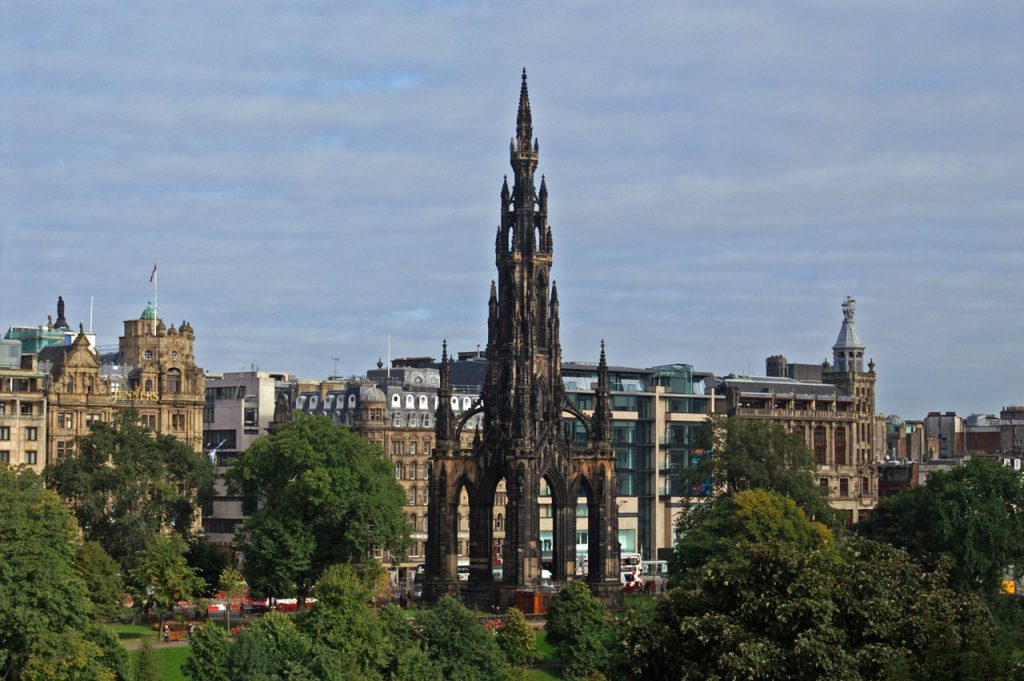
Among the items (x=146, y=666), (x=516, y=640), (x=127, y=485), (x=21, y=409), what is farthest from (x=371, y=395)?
(x=146, y=666)

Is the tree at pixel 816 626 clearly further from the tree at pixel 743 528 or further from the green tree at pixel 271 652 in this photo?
the tree at pixel 743 528

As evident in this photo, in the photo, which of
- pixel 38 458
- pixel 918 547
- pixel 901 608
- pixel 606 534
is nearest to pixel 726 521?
pixel 606 534

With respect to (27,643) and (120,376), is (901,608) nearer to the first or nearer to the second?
(27,643)

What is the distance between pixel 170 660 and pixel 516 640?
2082cm

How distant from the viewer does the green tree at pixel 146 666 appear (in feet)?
348

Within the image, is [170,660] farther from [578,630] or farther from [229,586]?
[578,630]

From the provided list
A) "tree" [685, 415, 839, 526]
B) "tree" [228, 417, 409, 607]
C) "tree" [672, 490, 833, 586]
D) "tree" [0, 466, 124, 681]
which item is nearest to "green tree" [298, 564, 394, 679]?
→ "tree" [0, 466, 124, 681]

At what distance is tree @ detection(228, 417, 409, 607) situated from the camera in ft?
449

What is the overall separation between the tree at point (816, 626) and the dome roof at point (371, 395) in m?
112

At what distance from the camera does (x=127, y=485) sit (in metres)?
144

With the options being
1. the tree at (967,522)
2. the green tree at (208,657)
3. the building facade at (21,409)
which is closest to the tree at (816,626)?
the green tree at (208,657)

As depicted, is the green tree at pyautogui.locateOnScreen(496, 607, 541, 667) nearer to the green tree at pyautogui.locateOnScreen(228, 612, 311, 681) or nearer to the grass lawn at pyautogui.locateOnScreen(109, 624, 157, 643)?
the green tree at pyautogui.locateOnScreen(228, 612, 311, 681)

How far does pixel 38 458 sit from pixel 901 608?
107 metres

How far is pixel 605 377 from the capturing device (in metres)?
145
